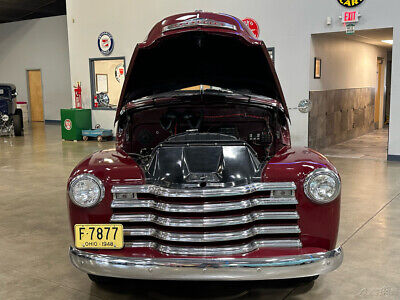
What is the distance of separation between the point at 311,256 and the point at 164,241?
2.46 ft

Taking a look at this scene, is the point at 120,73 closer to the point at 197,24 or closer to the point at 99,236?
the point at 197,24

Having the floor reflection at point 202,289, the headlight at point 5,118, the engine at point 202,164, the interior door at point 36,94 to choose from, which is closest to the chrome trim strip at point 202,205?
the engine at point 202,164

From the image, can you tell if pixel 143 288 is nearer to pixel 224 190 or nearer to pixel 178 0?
pixel 224 190

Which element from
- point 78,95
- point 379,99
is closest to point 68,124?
point 78,95

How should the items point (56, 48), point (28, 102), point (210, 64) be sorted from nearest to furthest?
point (210, 64) → point (56, 48) → point (28, 102)

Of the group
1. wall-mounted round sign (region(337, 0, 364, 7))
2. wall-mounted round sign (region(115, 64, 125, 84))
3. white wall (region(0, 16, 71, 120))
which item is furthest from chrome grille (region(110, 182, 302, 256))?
white wall (region(0, 16, 71, 120))

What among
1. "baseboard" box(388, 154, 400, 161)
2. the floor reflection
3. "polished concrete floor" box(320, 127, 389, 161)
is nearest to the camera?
the floor reflection

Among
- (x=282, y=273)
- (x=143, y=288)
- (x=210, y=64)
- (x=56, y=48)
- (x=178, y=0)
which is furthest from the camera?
(x=56, y=48)

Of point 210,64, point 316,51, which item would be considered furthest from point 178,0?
point 210,64

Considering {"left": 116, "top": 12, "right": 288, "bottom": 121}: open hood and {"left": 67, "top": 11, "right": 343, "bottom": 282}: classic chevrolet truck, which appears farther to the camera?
{"left": 116, "top": 12, "right": 288, "bottom": 121}: open hood

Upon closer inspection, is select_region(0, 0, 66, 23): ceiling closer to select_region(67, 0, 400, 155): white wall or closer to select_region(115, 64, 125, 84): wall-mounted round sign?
select_region(67, 0, 400, 155): white wall

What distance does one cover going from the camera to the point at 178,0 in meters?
8.88

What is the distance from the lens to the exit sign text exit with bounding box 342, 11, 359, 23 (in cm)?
703

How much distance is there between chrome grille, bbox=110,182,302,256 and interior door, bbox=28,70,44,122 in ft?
49.6
